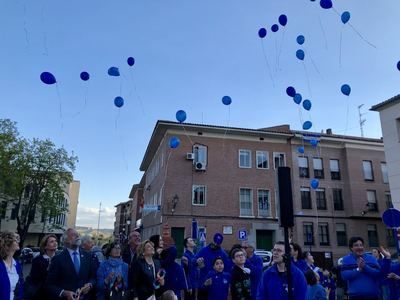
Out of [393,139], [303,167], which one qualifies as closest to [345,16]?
[393,139]

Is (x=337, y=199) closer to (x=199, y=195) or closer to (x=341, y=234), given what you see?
(x=341, y=234)

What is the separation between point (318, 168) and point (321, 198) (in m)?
2.91

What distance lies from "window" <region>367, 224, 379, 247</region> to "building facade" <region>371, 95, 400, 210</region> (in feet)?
39.5

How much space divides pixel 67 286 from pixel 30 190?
33.9m

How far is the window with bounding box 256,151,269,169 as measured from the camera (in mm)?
30484

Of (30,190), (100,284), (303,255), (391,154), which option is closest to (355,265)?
(303,255)

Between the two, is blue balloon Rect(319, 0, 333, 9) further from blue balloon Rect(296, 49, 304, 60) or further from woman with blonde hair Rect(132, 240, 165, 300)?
woman with blonde hair Rect(132, 240, 165, 300)

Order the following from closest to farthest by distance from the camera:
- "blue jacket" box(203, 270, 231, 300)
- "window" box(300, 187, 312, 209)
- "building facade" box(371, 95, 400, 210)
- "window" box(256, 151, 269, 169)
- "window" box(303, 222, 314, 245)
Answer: "blue jacket" box(203, 270, 231, 300), "building facade" box(371, 95, 400, 210), "window" box(303, 222, 314, 245), "window" box(256, 151, 269, 169), "window" box(300, 187, 312, 209)

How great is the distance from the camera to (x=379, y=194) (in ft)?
108

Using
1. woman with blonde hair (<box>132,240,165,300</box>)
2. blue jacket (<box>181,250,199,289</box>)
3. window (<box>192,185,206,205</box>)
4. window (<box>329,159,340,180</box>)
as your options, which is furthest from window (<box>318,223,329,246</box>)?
woman with blonde hair (<box>132,240,165,300</box>)

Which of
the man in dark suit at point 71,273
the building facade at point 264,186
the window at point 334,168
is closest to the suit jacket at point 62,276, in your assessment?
the man in dark suit at point 71,273

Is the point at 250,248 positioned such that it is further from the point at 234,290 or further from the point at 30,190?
the point at 30,190

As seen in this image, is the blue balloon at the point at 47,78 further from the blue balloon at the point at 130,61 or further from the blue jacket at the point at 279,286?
the blue jacket at the point at 279,286

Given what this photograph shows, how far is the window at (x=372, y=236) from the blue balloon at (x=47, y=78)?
31107 millimetres
